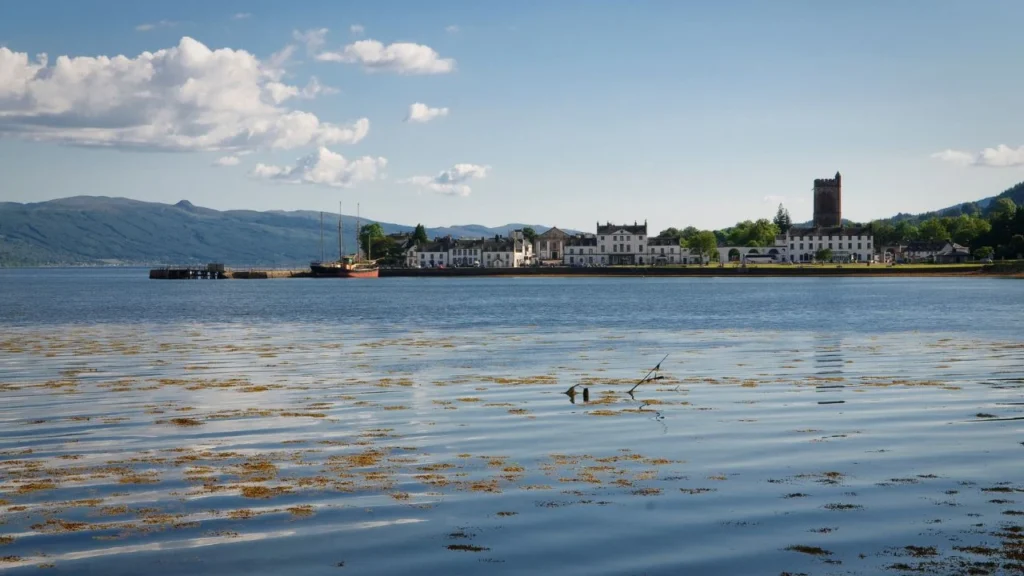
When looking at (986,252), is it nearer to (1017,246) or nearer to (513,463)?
(1017,246)

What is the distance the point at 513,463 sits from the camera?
18.1m

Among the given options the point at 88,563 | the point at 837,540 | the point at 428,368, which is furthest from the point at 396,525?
the point at 428,368

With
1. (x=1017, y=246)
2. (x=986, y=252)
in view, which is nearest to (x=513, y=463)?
(x=1017, y=246)

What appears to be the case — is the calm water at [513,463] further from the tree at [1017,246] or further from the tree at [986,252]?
the tree at [986,252]

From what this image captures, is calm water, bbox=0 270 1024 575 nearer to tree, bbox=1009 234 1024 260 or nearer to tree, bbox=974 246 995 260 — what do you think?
tree, bbox=1009 234 1024 260

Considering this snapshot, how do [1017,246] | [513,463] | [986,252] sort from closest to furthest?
[513,463] → [1017,246] → [986,252]

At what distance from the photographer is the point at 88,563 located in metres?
12.2

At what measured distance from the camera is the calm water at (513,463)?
12.7 metres

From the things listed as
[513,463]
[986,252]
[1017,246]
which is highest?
[1017,246]

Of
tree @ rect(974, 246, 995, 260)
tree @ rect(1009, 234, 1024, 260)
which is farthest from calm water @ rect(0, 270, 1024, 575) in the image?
tree @ rect(974, 246, 995, 260)

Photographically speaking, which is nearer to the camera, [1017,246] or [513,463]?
[513,463]

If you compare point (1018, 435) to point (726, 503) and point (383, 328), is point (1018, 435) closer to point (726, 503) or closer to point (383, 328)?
point (726, 503)

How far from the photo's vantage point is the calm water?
41.6ft

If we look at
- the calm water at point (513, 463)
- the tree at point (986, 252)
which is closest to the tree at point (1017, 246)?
the tree at point (986, 252)
